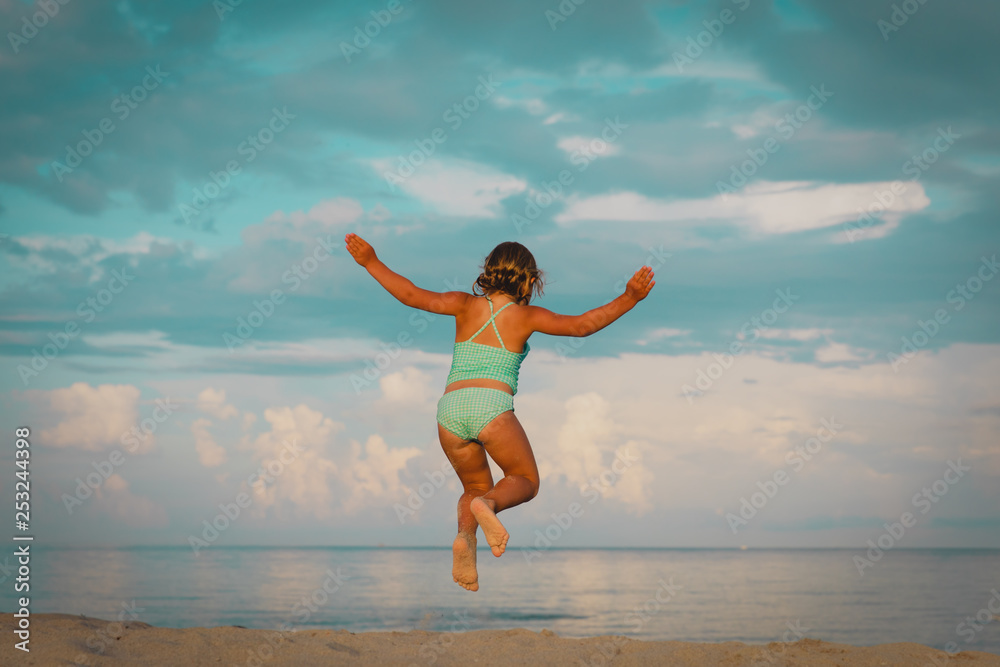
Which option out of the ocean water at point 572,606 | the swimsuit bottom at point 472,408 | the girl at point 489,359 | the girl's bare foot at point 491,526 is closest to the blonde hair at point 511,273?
the girl at point 489,359

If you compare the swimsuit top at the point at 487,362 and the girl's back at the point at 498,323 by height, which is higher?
the girl's back at the point at 498,323

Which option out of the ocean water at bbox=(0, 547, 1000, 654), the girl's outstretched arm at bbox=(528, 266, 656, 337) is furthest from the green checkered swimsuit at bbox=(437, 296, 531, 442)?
the ocean water at bbox=(0, 547, 1000, 654)

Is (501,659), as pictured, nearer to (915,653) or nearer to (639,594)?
(915,653)

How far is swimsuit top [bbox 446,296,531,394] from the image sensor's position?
17.2 feet

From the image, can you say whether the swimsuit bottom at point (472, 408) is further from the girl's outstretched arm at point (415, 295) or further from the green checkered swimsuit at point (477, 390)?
the girl's outstretched arm at point (415, 295)

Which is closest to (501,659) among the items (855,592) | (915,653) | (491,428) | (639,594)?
(491,428)

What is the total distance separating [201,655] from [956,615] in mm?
18711

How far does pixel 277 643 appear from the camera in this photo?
7.61 meters

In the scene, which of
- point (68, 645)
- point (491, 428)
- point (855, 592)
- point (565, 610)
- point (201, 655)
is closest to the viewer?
point (491, 428)

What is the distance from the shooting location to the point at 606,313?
196 inches

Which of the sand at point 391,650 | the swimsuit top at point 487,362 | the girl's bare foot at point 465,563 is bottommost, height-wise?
the sand at point 391,650

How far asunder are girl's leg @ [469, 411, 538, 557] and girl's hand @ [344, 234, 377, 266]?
143 cm

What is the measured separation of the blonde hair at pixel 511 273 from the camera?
17.6 ft

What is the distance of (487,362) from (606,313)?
33.7 inches
